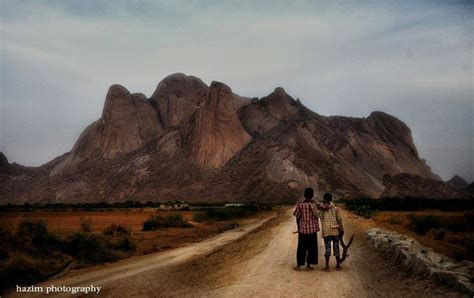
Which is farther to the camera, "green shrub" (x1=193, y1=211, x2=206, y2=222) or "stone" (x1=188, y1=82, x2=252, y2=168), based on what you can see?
"stone" (x1=188, y1=82, x2=252, y2=168)

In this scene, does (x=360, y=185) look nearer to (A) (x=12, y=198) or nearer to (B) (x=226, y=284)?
(A) (x=12, y=198)

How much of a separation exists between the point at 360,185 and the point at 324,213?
115291 mm

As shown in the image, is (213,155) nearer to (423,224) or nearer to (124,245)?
(423,224)

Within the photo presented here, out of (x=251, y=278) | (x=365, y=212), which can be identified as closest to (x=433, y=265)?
(x=251, y=278)

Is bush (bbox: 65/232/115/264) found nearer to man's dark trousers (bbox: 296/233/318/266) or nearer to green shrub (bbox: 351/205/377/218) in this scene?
man's dark trousers (bbox: 296/233/318/266)

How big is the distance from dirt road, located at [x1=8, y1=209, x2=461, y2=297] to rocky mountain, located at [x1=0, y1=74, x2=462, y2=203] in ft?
314

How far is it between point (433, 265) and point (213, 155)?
12071 centimetres

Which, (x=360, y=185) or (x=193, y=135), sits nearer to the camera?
(x=360, y=185)

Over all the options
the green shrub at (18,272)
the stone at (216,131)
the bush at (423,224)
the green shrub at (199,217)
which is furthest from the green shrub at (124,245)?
the stone at (216,131)

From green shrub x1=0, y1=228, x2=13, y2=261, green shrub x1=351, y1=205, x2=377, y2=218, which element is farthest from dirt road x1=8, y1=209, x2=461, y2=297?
green shrub x1=351, y1=205, x2=377, y2=218

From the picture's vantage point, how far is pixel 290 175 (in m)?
119

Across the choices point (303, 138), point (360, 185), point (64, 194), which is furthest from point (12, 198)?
point (360, 185)

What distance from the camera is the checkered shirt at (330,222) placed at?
12352mm

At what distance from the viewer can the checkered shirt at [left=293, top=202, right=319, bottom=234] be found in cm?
1227
